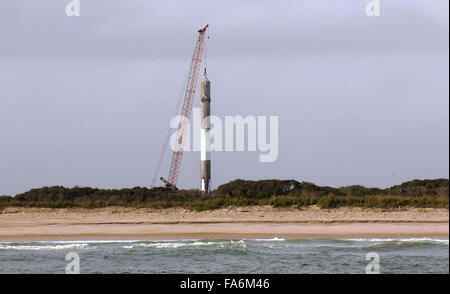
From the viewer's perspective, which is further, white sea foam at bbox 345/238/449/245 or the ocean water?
white sea foam at bbox 345/238/449/245

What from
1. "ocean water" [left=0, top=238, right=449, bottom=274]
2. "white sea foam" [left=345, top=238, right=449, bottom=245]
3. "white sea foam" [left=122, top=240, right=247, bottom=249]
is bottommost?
"ocean water" [left=0, top=238, right=449, bottom=274]

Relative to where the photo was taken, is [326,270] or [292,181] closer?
[326,270]

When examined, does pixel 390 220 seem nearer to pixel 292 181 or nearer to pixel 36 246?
pixel 292 181

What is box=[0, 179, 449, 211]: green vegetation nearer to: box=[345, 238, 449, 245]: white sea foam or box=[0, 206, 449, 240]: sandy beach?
box=[0, 206, 449, 240]: sandy beach

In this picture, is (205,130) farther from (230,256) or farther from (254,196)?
(230,256)

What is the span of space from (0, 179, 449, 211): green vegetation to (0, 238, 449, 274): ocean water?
9619 millimetres

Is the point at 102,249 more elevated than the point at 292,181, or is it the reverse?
the point at 292,181

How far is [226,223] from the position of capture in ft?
Answer: 127

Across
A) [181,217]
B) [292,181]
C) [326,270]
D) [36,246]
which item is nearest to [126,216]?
[181,217]

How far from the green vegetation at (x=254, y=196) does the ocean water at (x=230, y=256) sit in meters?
9.62

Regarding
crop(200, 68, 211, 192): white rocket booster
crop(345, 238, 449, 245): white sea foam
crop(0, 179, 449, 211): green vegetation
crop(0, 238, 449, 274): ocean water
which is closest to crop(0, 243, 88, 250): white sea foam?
crop(0, 238, 449, 274): ocean water

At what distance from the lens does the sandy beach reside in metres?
35.5
